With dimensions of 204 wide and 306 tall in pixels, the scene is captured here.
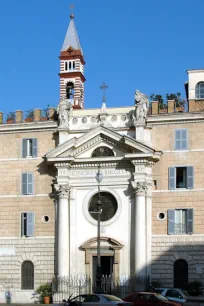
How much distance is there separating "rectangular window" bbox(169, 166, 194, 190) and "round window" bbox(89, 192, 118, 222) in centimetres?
442

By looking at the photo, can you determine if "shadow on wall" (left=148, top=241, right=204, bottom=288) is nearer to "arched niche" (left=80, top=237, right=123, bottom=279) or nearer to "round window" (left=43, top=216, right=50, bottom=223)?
"arched niche" (left=80, top=237, right=123, bottom=279)

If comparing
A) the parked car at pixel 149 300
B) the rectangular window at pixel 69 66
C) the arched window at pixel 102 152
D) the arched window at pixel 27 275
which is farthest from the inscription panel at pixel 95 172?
the rectangular window at pixel 69 66

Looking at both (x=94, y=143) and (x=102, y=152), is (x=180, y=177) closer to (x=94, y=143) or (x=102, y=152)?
(x=102, y=152)

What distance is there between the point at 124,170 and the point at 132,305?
1650cm

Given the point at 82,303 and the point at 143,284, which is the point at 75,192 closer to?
the point at 143,284

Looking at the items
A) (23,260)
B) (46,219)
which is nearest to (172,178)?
(46,219)

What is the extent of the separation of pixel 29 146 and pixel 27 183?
2813mm

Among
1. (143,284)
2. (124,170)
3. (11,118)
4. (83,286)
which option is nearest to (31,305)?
(83,286)

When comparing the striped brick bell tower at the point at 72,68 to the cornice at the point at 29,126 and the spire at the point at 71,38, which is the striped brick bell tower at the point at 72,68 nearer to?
the spire at the point at 71,38

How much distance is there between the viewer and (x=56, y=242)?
54781 millimetres

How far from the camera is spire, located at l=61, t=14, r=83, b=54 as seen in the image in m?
80.9

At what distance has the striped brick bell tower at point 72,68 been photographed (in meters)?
77.9

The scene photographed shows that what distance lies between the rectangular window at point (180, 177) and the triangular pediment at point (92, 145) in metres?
3.14

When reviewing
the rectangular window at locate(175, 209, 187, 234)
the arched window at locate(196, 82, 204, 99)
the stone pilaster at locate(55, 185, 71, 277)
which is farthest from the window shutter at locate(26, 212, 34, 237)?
the arched window at locate(196, 82, 204, 99)
